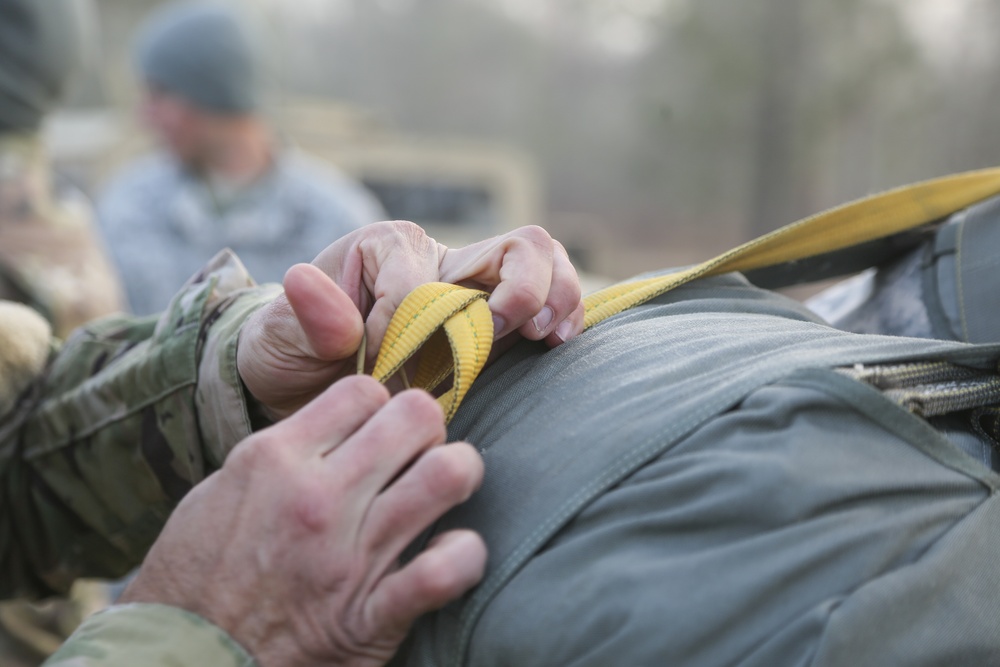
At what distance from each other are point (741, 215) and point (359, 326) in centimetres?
1639

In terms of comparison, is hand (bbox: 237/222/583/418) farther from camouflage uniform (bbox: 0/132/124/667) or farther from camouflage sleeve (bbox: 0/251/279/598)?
camouflage uniform (bbox: 0/132/124/667)

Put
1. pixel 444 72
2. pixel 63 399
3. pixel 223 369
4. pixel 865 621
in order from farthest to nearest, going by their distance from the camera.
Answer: pixel 444 72
pixel 63 399
pixel 223 369
pixel 865 621

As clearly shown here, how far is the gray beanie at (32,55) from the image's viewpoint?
247cm

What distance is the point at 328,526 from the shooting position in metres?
0.73

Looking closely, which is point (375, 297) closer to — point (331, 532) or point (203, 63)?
point (331, 532)

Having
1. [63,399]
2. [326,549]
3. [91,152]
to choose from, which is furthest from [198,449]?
[91,152]

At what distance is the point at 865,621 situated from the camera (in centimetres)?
64

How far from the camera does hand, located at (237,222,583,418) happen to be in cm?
83

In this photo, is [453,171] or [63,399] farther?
[453,171]

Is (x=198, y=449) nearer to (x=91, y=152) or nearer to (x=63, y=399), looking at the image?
(x=63, y=399)

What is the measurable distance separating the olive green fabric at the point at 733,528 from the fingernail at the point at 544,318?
112 millimetres

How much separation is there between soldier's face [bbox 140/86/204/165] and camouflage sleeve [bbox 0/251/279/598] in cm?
269

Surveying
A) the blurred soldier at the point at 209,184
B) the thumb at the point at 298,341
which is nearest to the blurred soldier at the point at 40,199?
the blurred soldier at the point at 209,184

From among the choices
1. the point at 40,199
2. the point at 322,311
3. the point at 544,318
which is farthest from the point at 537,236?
the point at 40,199
